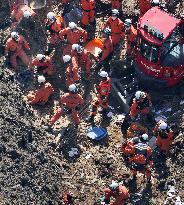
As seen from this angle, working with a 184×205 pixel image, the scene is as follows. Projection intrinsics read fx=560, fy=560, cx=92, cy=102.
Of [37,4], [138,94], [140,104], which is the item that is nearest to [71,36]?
[37,4]

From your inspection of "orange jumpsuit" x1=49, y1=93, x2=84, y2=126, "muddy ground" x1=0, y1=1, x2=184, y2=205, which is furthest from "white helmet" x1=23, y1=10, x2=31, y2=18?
"orange jumpsuit" x1=49, y1=93, x2=84, y2=126

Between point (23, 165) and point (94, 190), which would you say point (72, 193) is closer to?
point (94, 190)

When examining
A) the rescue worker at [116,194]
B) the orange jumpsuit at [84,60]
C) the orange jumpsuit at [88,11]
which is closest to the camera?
the rescue worker at [116,194]

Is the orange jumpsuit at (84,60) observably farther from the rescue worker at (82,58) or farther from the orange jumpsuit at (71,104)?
the orange jumpsuit at (71,104)

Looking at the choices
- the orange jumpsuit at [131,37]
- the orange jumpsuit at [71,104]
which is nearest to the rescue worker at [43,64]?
the orange jumpsuit at [71,104]

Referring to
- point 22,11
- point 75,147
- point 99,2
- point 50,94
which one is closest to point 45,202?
point 75,147

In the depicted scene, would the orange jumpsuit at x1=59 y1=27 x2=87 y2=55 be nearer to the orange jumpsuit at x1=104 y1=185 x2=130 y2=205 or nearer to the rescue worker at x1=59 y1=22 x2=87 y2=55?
the rescue worker at x1=59 y1=22 x2=87 y2=55
